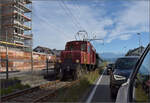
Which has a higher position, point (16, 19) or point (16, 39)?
point (16, 19)

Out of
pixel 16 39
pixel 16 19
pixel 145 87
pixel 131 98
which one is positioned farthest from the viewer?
pixel 16 19

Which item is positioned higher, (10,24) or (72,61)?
(10,24)

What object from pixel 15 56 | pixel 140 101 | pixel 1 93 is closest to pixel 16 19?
pixel 1 93

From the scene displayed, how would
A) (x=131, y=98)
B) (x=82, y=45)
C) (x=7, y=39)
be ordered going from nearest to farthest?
1. (x=131, y=98)
2. (x=7, y=39)
3. (x=82, y=45)

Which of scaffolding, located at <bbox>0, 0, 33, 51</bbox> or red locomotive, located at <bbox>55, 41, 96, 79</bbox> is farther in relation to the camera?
red locomotive, located at <bbox>55, 41, 96, 79</bbox>

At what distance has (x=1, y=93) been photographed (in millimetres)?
7324

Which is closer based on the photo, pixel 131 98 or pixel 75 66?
pixel 131 98

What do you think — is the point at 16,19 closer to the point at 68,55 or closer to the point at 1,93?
the point at 1,93

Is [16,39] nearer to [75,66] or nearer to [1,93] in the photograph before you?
[1,93]

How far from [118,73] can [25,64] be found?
11368 mm

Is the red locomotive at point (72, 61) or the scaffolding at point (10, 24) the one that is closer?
the scaffolding at point (10, 24)

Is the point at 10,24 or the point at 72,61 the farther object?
the point at 72,61

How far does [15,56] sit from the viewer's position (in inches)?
530

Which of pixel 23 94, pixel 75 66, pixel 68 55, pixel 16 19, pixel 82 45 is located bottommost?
pixel 23 94
